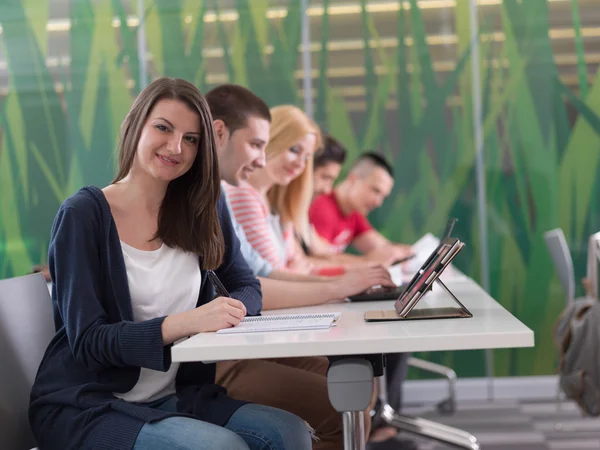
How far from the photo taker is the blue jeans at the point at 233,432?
1.74 meters

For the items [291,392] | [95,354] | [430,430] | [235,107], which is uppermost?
[235,107]

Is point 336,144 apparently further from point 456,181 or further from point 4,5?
point 4,5

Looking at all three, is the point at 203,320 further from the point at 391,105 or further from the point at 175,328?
the point at 391,105

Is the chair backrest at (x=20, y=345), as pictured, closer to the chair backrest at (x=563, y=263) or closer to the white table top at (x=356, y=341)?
the white table top at (x=356, y=341)

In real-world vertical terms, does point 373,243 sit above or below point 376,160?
below

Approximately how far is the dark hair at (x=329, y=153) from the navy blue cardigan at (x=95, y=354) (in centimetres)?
288

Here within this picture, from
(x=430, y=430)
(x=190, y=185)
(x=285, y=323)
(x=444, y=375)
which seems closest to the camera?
(x=285, y=323)

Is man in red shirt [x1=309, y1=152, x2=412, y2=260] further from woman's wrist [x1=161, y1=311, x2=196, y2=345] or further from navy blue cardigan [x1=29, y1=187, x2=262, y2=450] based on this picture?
woman's wrist [x1=161, y1=311, x2=196, y2=345]

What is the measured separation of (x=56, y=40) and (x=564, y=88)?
9.94ft

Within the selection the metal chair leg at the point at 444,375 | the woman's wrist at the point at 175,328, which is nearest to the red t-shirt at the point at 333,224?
the metal chair leg at the point at 444,375

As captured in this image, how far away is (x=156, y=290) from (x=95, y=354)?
0.81 ft

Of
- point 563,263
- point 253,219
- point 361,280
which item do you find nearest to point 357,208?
point 563,263

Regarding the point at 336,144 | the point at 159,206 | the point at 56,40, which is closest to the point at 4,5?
the point at 56,40

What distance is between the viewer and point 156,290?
206 centimetres
